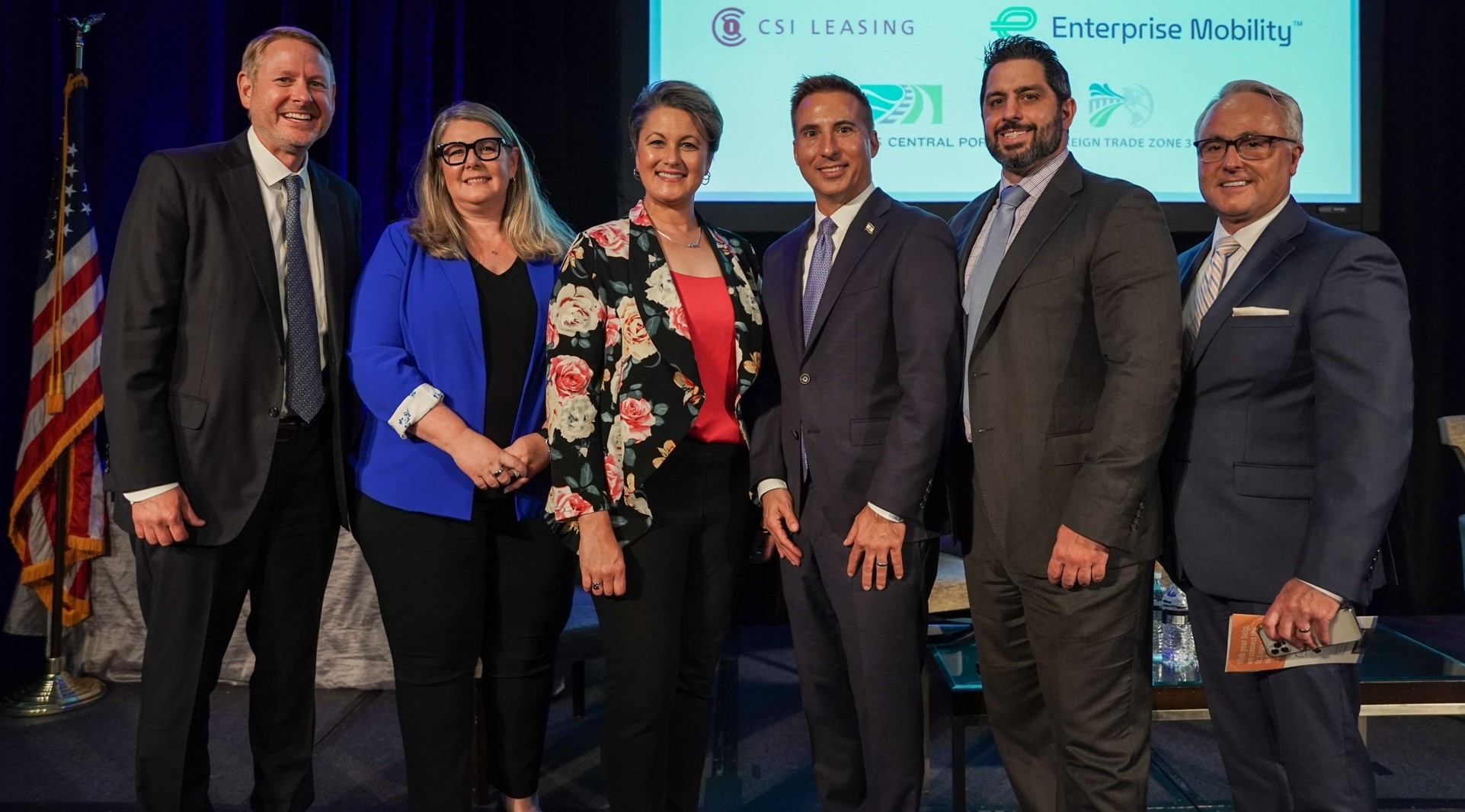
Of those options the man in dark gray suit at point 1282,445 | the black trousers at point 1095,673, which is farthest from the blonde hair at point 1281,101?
the black trousers at point 1095,673

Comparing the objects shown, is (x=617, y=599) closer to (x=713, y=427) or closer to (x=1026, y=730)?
(x=713, y=427)

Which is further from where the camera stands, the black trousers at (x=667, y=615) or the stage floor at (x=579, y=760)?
the stage floor at (x=579, y=760)

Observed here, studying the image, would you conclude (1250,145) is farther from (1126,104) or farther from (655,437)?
(1126,104)

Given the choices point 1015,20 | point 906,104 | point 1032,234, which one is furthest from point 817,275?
point 1015,20

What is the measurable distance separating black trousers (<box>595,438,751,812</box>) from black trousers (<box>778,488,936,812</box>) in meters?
0.15

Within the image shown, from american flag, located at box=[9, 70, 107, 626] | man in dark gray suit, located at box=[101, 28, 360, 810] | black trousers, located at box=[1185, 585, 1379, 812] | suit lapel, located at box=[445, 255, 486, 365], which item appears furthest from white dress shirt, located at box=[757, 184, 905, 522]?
american flag, located at box=[9, 70, 107, 626]

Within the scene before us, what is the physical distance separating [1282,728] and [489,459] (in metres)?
1.49

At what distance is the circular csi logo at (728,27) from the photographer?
3869mm

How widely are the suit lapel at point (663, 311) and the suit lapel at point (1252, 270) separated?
3.05 ft

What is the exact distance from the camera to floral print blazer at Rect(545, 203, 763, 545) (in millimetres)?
1834

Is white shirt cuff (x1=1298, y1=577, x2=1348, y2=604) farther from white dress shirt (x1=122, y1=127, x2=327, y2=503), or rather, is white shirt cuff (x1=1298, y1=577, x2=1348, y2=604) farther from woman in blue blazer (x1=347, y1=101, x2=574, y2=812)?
white dress shirt (x1=122, y1=127, x2=327, y2=503)

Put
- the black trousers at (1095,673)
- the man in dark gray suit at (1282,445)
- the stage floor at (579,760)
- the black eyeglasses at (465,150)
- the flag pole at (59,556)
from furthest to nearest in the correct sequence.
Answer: the flag pole at (59,556) < the stage floor at (579,760) < the black eyeglasses at (465,150) < the black trousers at (1095,673) < the man in dark gray suit at (1282,445)

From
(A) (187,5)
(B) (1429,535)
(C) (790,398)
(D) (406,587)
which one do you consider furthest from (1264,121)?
(A) (187,5)

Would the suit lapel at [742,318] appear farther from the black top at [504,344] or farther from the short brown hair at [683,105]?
the black top at [504,344]
